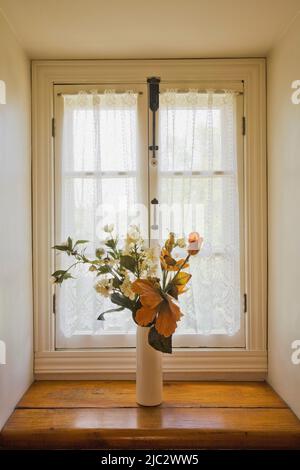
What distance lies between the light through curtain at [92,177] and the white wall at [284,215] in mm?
686

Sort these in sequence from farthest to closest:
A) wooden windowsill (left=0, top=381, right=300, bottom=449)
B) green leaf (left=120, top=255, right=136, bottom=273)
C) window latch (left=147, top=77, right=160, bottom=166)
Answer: window latch (left=147, top=77, right=160, bottom=166) → green leaf (left=120, top=255, right=136, bottom=273) → wooden windowsill (left=0, top=381, right=300, bottom=449)

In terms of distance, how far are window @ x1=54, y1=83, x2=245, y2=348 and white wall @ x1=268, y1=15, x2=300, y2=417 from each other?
0.18m

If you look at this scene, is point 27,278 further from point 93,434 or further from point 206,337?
point 206,337

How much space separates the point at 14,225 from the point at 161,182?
0.75 meters

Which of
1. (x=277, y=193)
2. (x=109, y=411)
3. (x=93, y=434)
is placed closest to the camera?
(x=93, y=434)

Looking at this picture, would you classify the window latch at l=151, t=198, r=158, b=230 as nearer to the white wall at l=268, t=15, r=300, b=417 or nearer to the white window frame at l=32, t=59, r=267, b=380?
the white window frame at l=32, t=59, r=267, b=380

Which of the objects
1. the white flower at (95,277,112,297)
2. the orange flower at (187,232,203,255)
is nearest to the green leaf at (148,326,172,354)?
the white flower at (95,277,112,297)

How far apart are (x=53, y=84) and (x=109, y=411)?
5.23ft

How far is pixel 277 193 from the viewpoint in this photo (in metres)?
1.90

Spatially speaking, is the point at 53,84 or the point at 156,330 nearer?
the point at 156,330

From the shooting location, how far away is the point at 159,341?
164 centimetres

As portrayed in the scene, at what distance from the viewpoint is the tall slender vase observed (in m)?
1.73

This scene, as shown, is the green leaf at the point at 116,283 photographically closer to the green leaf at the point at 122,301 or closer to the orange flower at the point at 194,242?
the green leaf at the point at 122,301

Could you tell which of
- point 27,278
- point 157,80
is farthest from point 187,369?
point 157,80
